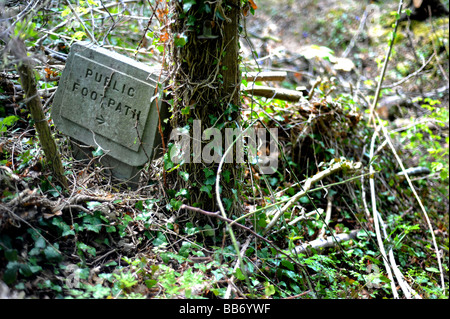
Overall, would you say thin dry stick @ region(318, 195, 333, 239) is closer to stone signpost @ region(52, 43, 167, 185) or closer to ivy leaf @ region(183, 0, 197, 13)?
stone signpost @ region(52, 43, 167, 185)

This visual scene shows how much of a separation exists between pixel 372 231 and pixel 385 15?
22.2ft

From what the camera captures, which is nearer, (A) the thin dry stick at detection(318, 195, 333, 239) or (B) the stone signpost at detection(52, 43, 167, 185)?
(B) the stone signpost at detection(52, 43, 167, 185)

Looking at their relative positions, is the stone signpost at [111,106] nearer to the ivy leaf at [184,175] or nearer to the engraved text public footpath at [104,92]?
the engraved text public footpath at [104,92]

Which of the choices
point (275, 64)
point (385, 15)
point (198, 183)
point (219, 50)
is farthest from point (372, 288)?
point (385, 15)

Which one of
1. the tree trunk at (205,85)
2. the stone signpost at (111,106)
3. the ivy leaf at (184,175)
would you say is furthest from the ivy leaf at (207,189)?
the stone signpost at (111,106)

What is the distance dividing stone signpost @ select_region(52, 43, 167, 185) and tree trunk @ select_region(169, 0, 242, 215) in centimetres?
28

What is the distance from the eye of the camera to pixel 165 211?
2910mm

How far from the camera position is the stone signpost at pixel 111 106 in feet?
9.64

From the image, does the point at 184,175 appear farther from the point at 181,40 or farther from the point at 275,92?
the point at 275,92

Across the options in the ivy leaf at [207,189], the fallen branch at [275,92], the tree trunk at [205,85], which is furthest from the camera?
the fallen branch at [275,92]

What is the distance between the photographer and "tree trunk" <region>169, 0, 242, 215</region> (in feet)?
8.24

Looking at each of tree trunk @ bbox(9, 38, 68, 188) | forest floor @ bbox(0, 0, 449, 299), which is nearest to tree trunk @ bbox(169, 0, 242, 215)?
forest floor @ bbox(0, 0, 449, 299)

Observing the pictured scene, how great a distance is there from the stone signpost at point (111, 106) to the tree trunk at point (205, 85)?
0.28m
